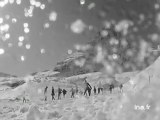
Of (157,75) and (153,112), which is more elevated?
(157,75)

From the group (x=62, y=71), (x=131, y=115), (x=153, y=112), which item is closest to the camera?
(x=153, y=112)

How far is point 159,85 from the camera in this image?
35.4 feet

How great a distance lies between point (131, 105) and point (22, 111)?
8855 millimetres

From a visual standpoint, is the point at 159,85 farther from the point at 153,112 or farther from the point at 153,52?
the point at 153,52

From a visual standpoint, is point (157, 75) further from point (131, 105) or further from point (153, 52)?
point (153, 52)

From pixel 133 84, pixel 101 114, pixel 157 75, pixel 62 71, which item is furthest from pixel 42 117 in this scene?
pixel 62 71

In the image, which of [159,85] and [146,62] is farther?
[146,62]

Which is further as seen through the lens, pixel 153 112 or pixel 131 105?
pixel 131 105

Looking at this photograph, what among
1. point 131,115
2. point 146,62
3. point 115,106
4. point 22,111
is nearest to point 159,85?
point 131,115

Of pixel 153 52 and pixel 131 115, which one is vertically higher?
pixel 153 52

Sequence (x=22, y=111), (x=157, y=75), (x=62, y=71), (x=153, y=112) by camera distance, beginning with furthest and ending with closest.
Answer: (x=62, y=71), (x=22, y=111), (x=157, y=75), (x=153, y=112)

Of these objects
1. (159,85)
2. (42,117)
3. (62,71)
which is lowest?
(42,117)

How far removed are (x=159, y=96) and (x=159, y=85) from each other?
0.71 metres

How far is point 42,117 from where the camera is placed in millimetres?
13977
